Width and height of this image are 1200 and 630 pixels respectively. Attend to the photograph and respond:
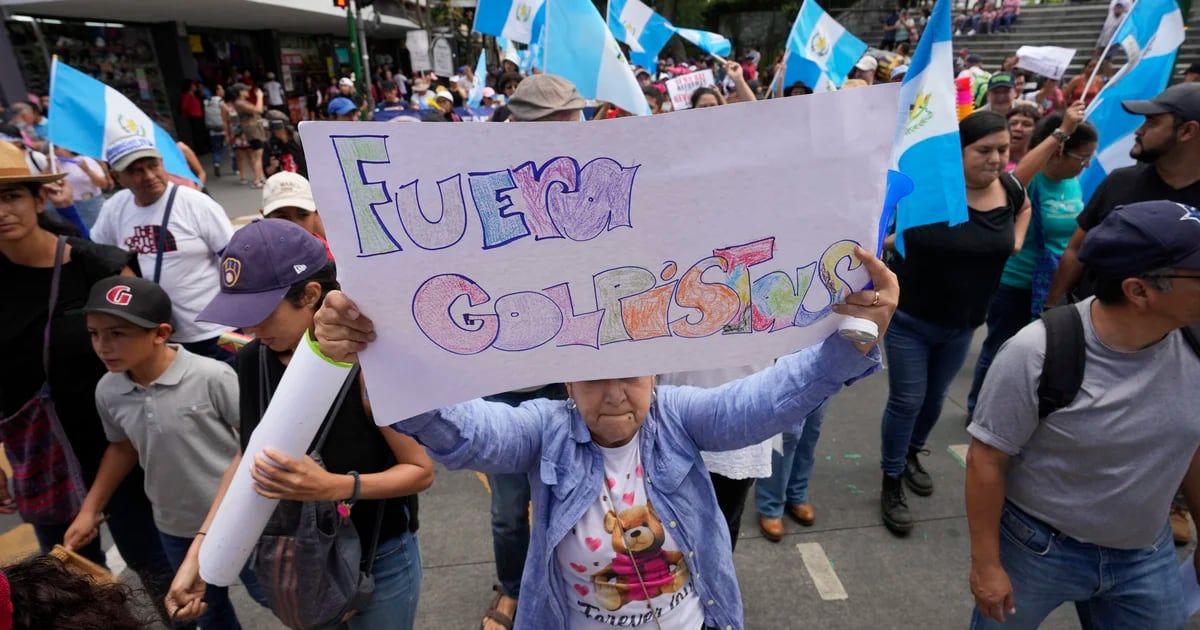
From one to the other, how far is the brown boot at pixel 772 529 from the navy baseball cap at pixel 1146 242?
6.51 ft

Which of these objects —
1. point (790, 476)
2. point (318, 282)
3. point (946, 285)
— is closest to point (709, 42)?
point (946, 285)

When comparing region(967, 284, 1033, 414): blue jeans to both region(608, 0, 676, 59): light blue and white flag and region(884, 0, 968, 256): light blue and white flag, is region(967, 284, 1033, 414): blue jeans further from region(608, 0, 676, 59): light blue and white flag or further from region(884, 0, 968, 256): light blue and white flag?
region(608, 0, 676, 59): light blue and white flag

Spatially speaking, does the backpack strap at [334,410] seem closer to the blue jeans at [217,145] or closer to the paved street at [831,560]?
the paved street at [831,560]

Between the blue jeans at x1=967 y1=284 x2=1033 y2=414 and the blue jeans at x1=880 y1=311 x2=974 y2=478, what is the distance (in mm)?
865

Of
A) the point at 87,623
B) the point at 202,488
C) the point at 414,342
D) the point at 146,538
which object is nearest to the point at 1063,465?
the point at 414,342

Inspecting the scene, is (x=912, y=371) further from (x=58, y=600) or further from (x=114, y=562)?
(x=114, y=562)

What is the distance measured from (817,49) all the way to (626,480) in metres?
5.72

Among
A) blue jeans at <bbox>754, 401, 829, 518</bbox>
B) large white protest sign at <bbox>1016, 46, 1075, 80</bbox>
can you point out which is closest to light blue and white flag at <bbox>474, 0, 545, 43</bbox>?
blue jeans at <bbox>754, 401, 829, 518</bbox>

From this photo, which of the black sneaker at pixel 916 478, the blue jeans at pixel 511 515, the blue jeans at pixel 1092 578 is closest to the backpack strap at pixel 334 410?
the blue jeans at pixel 511 515

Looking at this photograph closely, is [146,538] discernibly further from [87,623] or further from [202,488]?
[87,623]

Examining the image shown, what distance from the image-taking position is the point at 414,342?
1.29m

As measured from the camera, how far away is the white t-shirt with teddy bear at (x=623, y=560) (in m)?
1.55

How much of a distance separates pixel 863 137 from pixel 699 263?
1.21 feet

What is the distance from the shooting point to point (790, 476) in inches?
130
